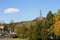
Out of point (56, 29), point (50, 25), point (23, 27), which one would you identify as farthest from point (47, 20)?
point (56, 29)

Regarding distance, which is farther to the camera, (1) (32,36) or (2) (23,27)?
(2) (23,27)

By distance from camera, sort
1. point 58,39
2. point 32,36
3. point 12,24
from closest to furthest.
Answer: point 32,36
point 58,39
point 12,24

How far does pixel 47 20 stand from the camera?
68.9m

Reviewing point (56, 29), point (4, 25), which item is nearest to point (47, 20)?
point (56, 29)

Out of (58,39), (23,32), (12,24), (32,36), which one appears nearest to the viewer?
(32,36)

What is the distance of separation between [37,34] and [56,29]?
478cm

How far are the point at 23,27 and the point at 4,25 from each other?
45.1 metres

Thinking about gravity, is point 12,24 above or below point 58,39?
above

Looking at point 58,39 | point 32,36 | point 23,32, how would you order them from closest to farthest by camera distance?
1. point 32,36
2. point 58,39
3. point 23,32

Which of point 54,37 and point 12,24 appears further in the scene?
point 12,24

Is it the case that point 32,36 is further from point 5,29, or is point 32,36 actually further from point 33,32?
point 5,29

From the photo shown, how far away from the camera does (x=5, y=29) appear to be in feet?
364

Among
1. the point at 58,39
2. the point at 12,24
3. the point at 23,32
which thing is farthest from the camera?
the point at 12,24

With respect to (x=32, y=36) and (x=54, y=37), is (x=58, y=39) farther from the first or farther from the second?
(x=32, y=36)
